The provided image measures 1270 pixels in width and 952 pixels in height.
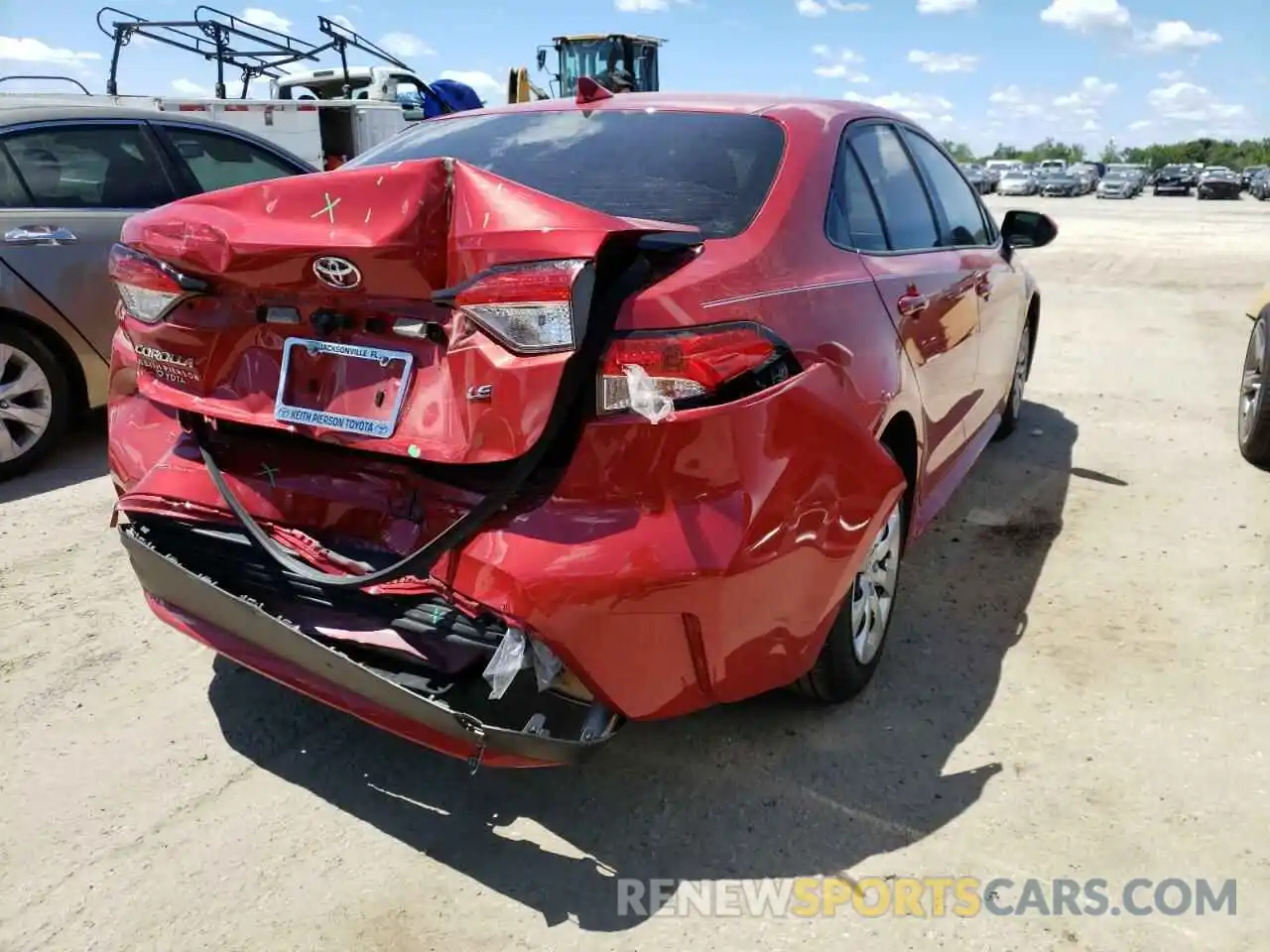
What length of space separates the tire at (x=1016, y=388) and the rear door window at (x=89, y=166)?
4.54 meters

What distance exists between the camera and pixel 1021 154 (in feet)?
370

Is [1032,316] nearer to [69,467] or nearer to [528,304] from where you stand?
[528,304]

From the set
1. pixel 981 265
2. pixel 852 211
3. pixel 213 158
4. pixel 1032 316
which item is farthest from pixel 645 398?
pixel 213 158

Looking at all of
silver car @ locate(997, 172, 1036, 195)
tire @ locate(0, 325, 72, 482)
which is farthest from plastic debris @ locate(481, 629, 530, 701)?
silver car @ locate(997, 172, 1036, 195)

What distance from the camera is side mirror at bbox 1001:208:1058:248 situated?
15.3ft

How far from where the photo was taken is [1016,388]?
213 inches

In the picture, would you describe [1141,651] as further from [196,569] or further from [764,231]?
[196,569]

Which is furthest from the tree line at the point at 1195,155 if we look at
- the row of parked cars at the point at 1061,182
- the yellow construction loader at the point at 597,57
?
the yellow construction loader at the point at 597,57

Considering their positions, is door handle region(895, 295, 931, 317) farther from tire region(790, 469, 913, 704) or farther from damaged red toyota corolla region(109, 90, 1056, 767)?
tire region(790, 469, 913, 704)

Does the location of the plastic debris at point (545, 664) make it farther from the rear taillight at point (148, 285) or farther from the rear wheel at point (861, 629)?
the rear taillight at point (148, 285)

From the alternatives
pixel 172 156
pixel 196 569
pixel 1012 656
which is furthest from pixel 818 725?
pixel 172 156

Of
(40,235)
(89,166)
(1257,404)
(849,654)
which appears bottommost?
(849,654)

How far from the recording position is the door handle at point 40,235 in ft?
14.9

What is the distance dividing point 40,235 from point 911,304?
4013 millimetres
